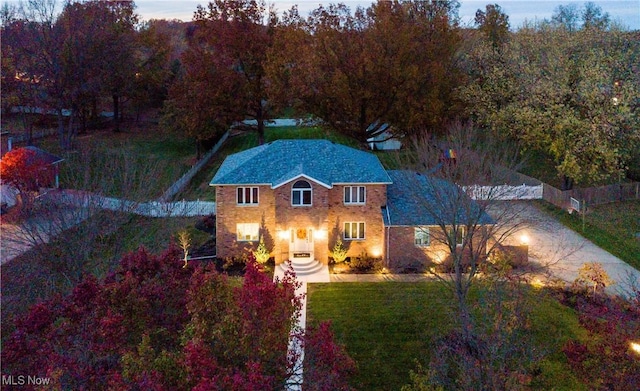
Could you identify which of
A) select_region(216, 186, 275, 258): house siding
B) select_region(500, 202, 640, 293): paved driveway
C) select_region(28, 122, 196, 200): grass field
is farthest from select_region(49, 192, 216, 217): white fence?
select_region(500, 202, 640, 293): paved driveway

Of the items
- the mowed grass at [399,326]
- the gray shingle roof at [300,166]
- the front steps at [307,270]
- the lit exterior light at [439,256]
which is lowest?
the mowed grass at [399,326]

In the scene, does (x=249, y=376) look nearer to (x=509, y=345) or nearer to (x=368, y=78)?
(x=509, y=345)

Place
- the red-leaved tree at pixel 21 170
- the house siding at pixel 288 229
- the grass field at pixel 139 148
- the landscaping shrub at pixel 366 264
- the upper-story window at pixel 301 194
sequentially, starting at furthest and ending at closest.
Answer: the grass field at pixel 139 148
the red-leaved tree at pixel 21 170
the house siding at pixel 288 229
the landscaping shrub at pixel 366 264
the upper-story window at pixel 301 194

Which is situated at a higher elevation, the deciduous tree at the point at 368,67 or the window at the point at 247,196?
the deciduous tree at the point at 368,67

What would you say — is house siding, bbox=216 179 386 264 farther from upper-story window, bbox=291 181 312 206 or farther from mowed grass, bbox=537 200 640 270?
mowed grass, bbox=537 200 640 270

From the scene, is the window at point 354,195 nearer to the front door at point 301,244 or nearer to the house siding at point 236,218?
the front door at point 301,244

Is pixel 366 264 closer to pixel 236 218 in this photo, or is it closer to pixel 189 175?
pixel 236 218

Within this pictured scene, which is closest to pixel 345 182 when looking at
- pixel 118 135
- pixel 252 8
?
pixel 252 8

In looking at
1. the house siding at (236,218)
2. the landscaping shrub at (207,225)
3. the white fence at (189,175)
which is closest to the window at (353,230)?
the house siding at (236,218)
